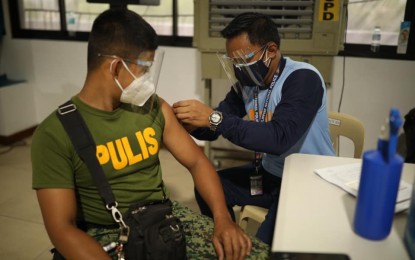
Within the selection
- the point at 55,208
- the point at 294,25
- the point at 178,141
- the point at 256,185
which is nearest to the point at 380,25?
the point at 294,25

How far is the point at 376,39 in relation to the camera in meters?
2.89

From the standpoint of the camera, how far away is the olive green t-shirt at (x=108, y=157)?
1141mm

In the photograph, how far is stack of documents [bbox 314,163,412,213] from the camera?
1.08m

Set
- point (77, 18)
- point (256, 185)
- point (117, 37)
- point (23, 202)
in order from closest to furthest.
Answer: point (117, 37) < point (256, 185) < point (23, 202) < point (77, 18)

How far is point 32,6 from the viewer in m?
3.75

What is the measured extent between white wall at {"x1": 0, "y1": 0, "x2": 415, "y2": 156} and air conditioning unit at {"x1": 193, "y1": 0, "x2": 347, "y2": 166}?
0.45 meters

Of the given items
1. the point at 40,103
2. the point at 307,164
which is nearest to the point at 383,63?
the point at 307,164

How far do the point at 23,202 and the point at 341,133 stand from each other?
2045 millimetres

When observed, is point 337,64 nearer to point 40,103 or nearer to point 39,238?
point 39,238

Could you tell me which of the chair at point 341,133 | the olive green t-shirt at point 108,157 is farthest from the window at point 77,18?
the olive green t-shirt at point 108,157

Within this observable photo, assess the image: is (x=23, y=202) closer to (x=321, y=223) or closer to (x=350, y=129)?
(x=350, y=129)

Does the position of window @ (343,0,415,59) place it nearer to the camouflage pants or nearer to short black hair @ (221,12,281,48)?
short black hair @ (221,12,281,48)

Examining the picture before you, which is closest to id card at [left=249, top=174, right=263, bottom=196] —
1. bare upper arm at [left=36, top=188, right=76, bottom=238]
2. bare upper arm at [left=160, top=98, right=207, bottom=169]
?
bare upper arm at [left=160, top=98, right=207, bottom=169]

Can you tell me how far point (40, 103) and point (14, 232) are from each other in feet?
6.05
